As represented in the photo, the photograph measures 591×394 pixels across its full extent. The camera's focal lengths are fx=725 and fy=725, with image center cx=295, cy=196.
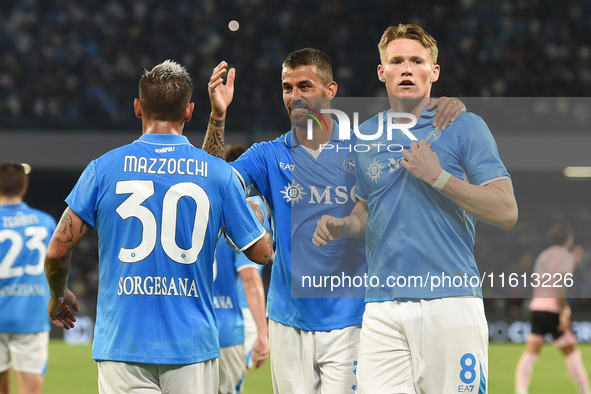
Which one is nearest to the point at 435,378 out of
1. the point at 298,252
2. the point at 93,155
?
the point at 298,252

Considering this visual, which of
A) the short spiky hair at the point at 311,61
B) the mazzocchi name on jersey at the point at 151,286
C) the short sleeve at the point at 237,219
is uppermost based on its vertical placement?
the short spiky hair at the point at 311,61

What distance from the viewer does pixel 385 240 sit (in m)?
3.69

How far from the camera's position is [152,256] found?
10.8 ft

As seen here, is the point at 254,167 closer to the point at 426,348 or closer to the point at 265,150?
the point at 265,150

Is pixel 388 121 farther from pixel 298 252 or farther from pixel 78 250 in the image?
pixel 78 250

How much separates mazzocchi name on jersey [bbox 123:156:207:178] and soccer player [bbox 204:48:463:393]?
2.06 feet

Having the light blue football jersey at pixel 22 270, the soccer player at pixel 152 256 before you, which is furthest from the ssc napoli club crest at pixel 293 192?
the light blue football jersey at pixel 22 270

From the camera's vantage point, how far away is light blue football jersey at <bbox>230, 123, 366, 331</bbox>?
409 centimetres

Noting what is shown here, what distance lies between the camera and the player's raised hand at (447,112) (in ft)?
12.0

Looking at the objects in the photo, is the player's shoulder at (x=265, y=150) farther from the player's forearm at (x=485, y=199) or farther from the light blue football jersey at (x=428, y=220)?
the player's forearm at (x=485, y=199)

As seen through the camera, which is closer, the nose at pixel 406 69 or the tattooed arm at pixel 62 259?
the tattooed arm at pixel 62 259

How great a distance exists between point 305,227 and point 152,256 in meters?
1.14

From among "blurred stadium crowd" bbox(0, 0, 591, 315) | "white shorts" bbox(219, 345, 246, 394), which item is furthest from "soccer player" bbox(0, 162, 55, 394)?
"blurred stadium crowd" bbox(0, 0, 591, 315)

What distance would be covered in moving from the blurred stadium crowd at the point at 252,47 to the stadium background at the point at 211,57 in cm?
4
